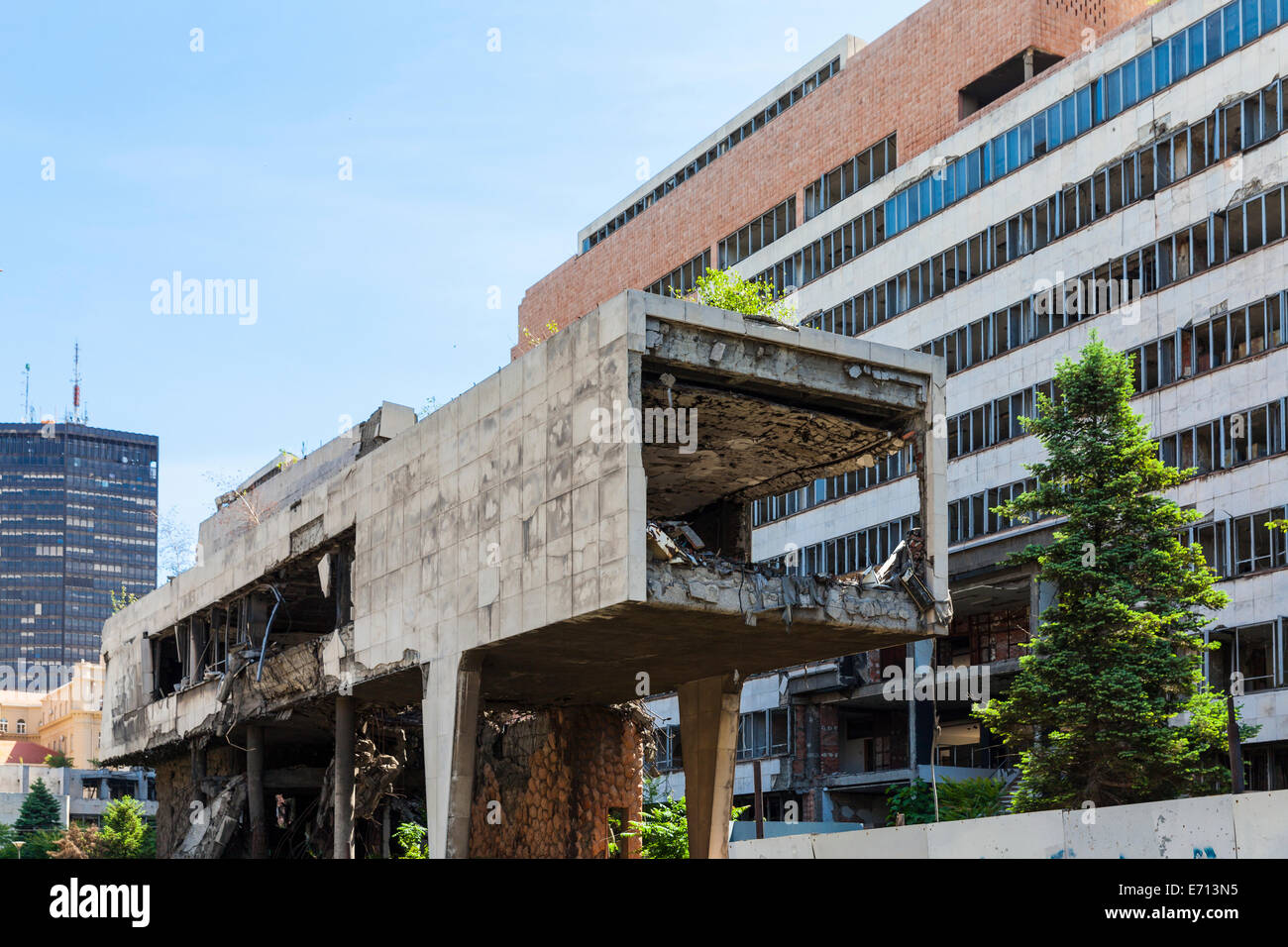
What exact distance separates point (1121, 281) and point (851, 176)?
16270mm

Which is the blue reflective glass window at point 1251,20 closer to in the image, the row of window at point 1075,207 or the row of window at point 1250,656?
the row of window at point 1075,207

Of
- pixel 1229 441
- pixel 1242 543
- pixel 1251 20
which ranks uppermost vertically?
pixel 1251 20

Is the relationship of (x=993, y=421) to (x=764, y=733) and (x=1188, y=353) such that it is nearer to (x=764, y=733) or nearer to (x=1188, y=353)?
(x=1188, y=353)

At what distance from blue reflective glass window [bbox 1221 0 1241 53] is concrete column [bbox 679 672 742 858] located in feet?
80.9

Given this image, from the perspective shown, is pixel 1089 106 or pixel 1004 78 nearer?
pixel 1089 106

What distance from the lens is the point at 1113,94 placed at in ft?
167

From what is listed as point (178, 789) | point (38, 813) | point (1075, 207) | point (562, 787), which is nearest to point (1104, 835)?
point (562, 787)

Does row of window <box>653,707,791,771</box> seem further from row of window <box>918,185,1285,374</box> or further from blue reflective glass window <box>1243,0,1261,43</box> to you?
blue reflective glass window <box>1243,0,1261,43</box>

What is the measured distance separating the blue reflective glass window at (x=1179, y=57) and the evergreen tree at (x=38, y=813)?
8566 centimetres

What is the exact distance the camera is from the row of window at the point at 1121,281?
4612cm

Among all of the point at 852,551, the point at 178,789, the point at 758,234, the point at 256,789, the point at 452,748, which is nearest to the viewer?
the point at 452,748

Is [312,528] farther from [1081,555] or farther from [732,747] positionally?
[1081,555]
